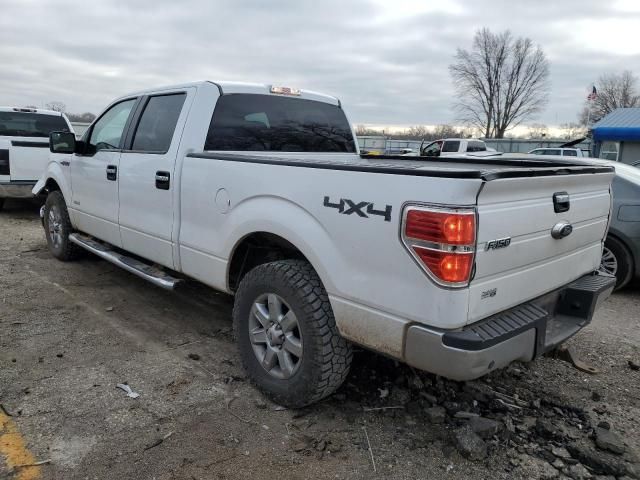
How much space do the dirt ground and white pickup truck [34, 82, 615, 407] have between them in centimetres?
32

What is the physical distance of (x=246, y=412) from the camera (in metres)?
3.17

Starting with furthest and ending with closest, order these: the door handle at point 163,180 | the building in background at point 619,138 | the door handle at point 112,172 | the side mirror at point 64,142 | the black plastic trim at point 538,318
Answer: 1. the building in background at point 619,138
2. the side mirror at point 64,142
3. the door handle at point 112,172
4. the door handle at point 163,180
5. the black plastic trim at point 538,318

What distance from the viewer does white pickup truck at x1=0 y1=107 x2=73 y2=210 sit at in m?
9.13

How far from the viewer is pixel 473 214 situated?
2303mm

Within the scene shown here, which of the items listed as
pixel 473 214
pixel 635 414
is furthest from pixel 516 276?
pixel 635 414

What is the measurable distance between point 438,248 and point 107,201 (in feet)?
12.0

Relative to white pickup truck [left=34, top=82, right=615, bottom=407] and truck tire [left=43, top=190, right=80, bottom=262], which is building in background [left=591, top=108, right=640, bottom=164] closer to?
white pickup truck [left=34, top=82, right=615, bottom=407]

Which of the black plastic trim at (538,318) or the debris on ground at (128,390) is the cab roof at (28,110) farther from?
the black plastic trim at (538,318)

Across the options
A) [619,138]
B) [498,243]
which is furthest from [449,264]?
[619,138]

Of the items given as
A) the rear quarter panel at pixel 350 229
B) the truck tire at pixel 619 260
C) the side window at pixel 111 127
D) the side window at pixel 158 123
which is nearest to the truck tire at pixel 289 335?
the rear quarter panel at pixel 350 229

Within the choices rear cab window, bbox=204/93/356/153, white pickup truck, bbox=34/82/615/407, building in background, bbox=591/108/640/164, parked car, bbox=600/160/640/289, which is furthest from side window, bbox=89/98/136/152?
building in background, bbox=591/108/640/164

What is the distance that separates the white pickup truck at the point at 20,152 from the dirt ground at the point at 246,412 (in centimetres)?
548

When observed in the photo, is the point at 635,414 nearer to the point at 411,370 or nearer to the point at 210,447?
the point at 411,370

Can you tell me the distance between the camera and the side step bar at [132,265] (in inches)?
163
